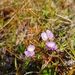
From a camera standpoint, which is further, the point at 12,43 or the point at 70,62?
the point at 12,43

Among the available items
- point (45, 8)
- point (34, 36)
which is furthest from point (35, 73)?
point (45, 8)

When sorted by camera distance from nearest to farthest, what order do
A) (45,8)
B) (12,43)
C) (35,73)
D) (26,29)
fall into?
(35,73) < (12,43) < (26,29) < (45,8)

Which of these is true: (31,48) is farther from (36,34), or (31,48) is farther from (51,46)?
(36,34)

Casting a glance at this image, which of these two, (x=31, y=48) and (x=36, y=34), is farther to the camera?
(x=36, y=34)

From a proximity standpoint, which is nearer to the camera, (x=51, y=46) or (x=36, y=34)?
(x=51, y=46)

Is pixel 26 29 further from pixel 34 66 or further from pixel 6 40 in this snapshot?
pixel 34 66

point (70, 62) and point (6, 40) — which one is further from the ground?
point (6, 40)

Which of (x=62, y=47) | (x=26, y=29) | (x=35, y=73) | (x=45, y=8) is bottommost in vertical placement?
(x=35, y=73)

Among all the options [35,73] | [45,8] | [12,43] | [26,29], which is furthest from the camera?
[45,8]

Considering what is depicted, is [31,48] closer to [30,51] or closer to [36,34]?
[30,51]

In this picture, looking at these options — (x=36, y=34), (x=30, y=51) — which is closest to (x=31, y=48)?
(x=30, y=51)

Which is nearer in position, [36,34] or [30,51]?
[30,51]
